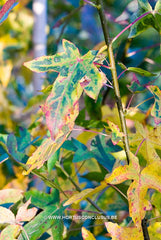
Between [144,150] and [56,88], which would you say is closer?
[56,88]

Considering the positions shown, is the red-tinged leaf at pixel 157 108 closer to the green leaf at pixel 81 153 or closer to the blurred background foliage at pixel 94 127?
the blurred background foliage at pixel 94 127

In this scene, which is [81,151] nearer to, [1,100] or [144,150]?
[144,150]

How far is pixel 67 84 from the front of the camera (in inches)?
13.2

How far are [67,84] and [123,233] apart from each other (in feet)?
0.69

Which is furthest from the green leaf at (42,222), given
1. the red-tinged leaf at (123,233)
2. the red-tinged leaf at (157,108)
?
the red-tinged leaf at (157,108)

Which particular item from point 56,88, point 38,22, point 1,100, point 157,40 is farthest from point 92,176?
point 1,100

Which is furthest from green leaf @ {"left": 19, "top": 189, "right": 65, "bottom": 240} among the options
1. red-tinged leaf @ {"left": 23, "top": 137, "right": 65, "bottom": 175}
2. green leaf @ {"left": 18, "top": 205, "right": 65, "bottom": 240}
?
red-tinged leaf @ {"left": 23, "top": 137, "right": 65, "bottom": 175}

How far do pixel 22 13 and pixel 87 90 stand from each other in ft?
5.18

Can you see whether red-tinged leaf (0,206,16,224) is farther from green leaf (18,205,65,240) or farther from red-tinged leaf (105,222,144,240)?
red-tinged leaf (105,222,144,240)

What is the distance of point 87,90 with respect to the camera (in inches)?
12.8

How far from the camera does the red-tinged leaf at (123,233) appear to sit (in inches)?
14.7

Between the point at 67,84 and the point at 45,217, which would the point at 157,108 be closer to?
the point at 67,84

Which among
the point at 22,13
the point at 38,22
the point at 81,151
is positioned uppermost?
the point at 22,13

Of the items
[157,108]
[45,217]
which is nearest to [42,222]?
[45,217]
